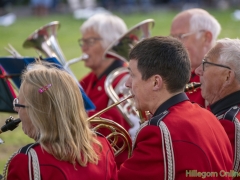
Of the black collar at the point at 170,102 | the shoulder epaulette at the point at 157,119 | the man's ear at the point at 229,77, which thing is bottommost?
the man's ear at the point at 229,77

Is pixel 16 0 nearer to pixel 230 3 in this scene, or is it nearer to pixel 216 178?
pixel 230 3

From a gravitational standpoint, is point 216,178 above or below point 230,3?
above

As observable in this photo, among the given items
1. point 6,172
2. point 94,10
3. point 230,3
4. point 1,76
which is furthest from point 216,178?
point 230,3

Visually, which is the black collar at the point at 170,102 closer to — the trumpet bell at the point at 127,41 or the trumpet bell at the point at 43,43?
the trumpet bell at the point at 127,41

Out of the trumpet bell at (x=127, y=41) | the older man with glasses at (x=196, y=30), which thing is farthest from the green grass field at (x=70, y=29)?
the older man with glasses at (x=196, y=30)

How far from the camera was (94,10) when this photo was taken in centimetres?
2202

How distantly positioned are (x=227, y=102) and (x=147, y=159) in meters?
0.81

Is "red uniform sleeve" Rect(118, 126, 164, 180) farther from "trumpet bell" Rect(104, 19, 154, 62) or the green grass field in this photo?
the green grass field

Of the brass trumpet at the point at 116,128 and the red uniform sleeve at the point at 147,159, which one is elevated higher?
the red uniform sleeve at the point at 147,159

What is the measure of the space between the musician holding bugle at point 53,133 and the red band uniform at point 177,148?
0.21m

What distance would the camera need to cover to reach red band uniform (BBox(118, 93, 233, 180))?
2578mm

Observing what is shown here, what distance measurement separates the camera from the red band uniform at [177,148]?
2.58 m

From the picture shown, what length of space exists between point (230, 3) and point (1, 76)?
20.5 m

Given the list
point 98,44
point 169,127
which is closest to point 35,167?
point 169,127
